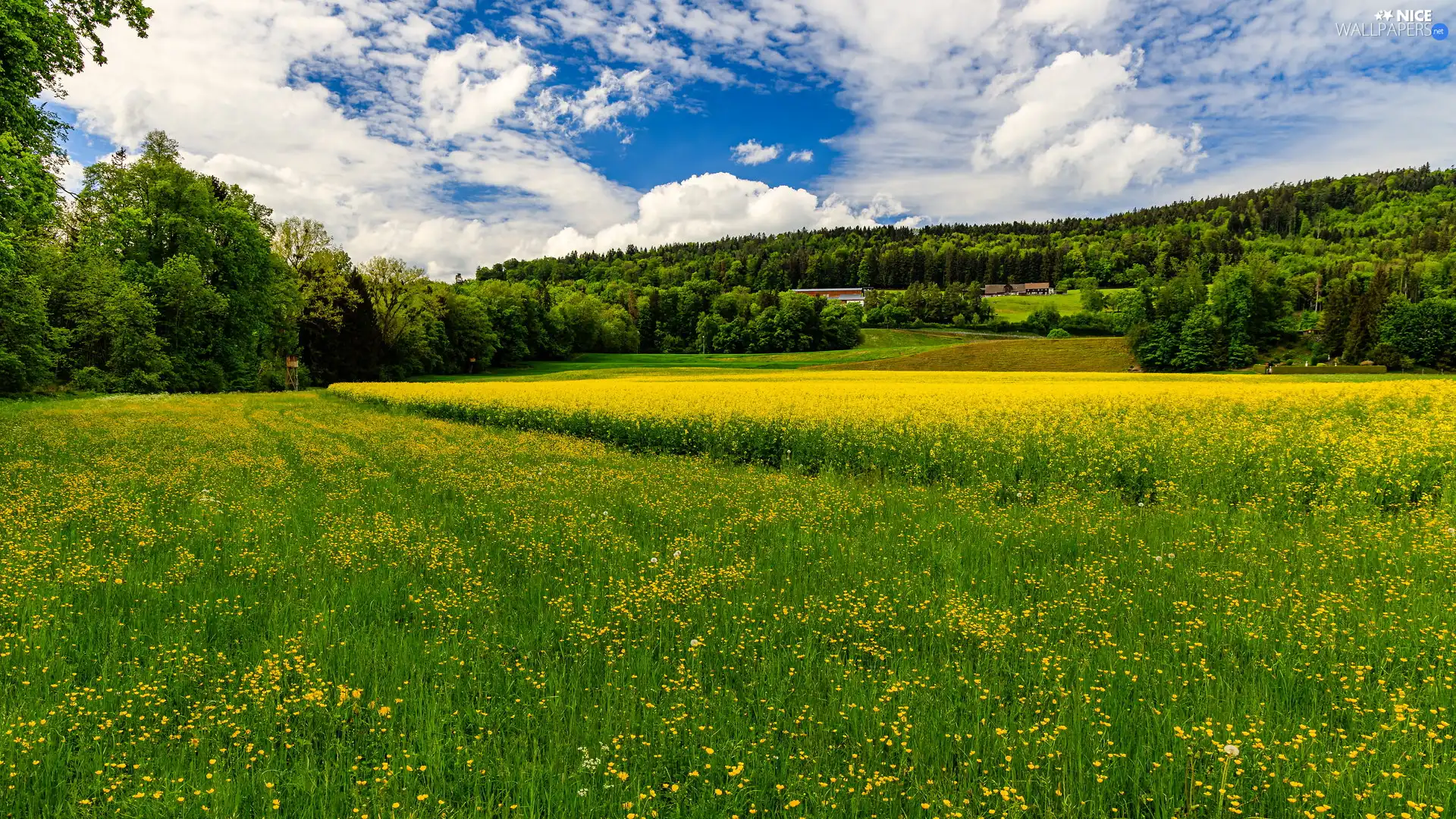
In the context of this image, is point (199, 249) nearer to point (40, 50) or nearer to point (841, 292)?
point (40, 50)

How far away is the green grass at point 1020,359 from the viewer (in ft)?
217

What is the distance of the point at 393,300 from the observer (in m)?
64.9

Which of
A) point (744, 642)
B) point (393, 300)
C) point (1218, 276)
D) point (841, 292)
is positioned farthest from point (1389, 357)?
point (841, 292)

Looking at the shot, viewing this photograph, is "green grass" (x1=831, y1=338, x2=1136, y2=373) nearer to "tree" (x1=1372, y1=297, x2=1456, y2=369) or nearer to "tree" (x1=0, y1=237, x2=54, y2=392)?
"tree" (x1=1372, y1=297, x2=1456, y2=369)

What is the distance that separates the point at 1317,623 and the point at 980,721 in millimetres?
3260

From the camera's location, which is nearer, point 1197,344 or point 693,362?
point 1197,344

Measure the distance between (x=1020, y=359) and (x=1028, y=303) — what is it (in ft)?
284

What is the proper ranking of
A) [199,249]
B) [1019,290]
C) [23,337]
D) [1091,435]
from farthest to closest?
[1019,290] < [199,249] < [23,337] < [1091,435]

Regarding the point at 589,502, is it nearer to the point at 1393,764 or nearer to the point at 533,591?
the point at 533,591

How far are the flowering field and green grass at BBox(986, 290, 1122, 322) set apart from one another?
128475mm

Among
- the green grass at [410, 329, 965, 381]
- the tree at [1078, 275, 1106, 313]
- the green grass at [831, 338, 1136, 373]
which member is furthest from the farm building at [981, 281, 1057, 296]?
the green grass at [831, 338, 1136, 373]

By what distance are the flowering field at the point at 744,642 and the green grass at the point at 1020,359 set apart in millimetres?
58556

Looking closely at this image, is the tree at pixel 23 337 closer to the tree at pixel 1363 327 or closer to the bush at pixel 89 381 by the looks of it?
the bush at pixel 89 381

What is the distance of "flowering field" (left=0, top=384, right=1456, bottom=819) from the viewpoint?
9.88 feet
